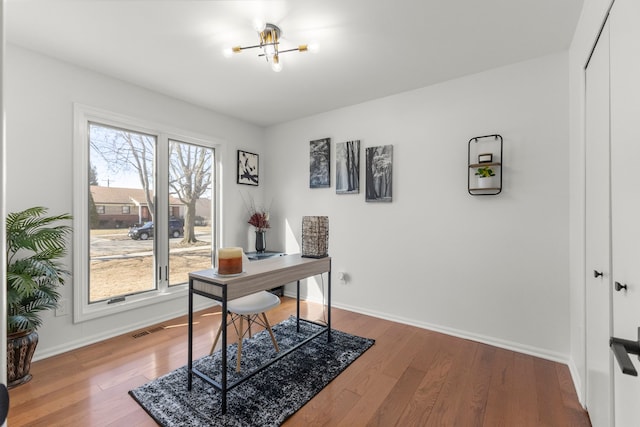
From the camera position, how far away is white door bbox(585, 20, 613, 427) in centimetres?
139

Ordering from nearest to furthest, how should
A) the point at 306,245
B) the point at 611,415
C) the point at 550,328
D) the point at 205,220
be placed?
the point at 611,415, the point at 550,328, the point at 306,245, the point at 205,220

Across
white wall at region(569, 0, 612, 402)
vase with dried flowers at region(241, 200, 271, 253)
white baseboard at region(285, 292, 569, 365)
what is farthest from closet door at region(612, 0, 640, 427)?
vase with dried flowers at region(241, 200, 271, 253)

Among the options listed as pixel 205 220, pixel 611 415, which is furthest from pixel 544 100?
pixel 205 220

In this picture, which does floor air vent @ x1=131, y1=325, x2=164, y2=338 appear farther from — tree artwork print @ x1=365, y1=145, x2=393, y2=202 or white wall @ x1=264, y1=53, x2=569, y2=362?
tree artwork print @ x1=365, y1=145, x2=393, y2=202

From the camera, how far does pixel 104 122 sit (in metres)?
2.83

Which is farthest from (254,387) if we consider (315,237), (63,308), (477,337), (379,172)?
(379,172)

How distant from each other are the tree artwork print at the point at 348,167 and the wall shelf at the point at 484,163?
49.0 inches

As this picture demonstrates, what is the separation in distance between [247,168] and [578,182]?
3.65 meters

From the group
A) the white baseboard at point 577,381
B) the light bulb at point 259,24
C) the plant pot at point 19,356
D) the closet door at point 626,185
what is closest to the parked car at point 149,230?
the plant pot at point 19,356

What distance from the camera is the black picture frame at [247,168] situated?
4.09 metres

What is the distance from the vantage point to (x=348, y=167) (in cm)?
358

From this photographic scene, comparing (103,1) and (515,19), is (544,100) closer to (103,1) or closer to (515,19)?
(515,19)

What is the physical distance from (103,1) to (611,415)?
3.56 m

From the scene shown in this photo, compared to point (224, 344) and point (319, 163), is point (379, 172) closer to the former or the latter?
point (319, 163)
